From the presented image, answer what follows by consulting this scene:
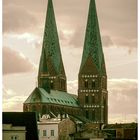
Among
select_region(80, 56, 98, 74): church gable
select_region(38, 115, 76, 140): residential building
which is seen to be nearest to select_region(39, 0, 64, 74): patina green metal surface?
select_region(80, 56, 98, 74): church gable

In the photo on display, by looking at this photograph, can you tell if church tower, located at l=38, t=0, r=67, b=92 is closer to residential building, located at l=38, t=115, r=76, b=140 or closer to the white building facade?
residential building, located at l=38, t=115, r=76, b=140

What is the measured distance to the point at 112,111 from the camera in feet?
30.9

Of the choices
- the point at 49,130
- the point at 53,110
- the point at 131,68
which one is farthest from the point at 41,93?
the point at 131,68

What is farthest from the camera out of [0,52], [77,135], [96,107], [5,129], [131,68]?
[96,107]

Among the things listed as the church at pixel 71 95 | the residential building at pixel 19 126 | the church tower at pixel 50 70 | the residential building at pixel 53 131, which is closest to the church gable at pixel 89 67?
the church at pixel 71 95

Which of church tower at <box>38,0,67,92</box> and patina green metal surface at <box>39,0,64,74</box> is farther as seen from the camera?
church tower at <box>38,0,67,92</box>

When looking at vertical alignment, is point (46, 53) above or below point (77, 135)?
above

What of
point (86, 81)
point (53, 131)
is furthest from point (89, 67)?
point (53, 131)

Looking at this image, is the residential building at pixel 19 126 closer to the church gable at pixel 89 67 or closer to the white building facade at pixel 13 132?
the white building facade at pixel 13 132

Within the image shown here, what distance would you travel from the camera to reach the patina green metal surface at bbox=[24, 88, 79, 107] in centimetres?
2135

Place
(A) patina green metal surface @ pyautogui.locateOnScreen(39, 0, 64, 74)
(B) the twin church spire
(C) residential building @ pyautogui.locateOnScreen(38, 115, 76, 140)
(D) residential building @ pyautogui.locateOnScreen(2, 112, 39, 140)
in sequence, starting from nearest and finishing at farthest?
(D) residential building @ pyautogui.locateOnScreen(2, 112, 39, 140) < (C) residential building @ pyautogui.locateOnScreen(38, 115, 76, 140) < (A) patina green metal surface @ pyautogui.locateOnScreen(39, 0, 64, 74) < (B) the twin church spire

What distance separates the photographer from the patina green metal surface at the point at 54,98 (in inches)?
841

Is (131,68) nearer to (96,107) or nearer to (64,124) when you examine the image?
(64,124)

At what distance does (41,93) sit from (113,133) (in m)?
8.14
